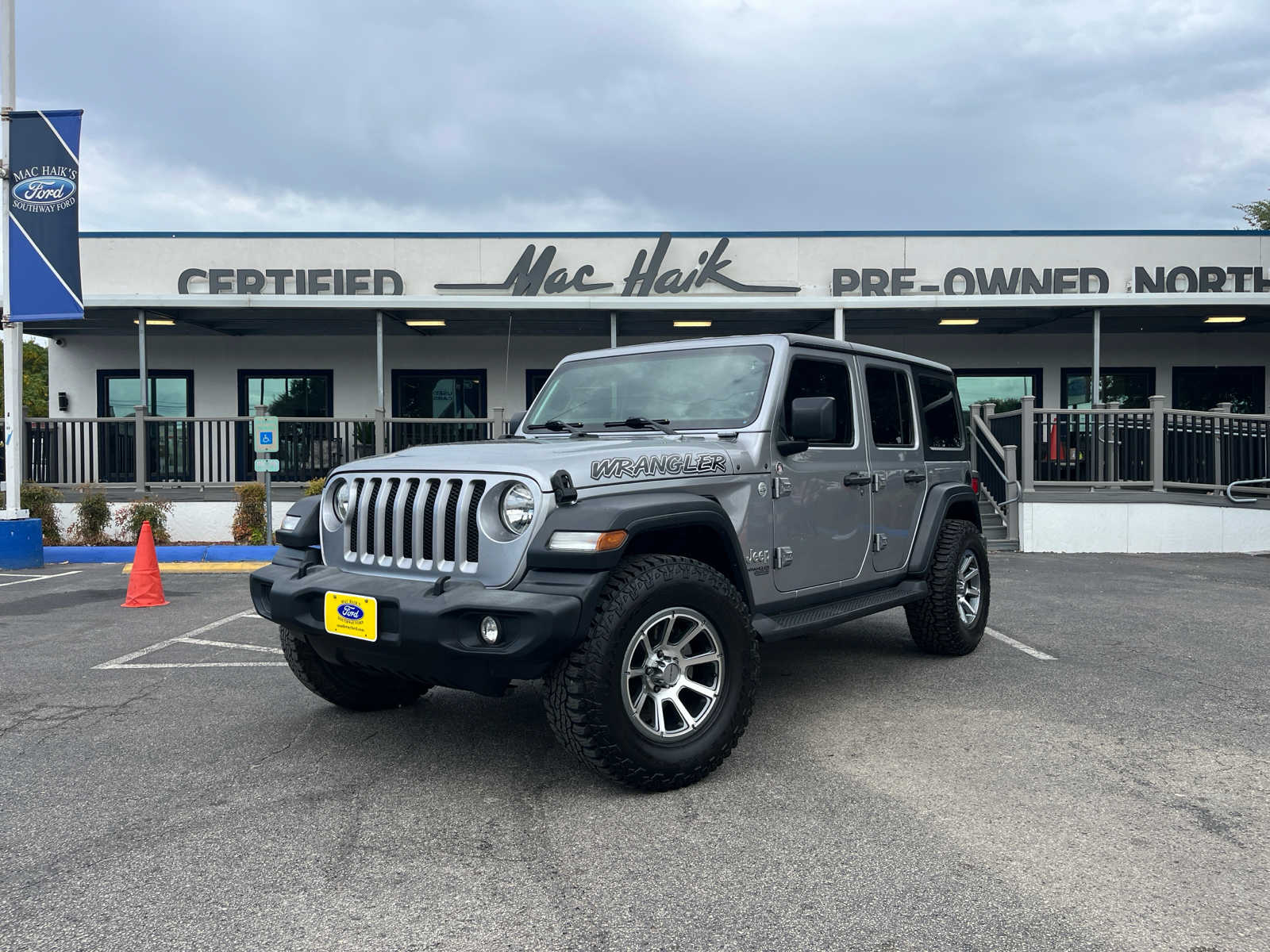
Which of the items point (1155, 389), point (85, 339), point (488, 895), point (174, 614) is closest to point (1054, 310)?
point (1155, 389)

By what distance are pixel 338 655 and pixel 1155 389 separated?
17861 mm

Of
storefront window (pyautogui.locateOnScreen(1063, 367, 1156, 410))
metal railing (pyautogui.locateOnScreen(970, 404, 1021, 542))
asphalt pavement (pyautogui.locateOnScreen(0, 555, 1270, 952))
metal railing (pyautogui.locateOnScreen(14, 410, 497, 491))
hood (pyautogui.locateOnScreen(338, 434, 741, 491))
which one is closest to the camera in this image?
asphalt pavement (pyautogui.locateOnScreen(0, 555, 1270, 952))

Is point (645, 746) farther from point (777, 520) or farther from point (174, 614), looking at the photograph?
point (174, 614)

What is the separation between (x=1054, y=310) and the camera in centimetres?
1505

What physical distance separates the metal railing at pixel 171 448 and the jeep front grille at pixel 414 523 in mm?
8888

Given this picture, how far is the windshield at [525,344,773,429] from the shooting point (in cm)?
445

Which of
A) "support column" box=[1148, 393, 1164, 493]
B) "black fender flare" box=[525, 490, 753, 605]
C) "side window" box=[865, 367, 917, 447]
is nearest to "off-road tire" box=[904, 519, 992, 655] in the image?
"side window" box=[865, 367, 917, 447]

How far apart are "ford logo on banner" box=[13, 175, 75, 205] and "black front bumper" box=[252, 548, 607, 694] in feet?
32.0

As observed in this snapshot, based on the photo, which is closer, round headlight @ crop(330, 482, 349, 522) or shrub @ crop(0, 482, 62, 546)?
round headlight @ crop(330, 482, 349, 522)

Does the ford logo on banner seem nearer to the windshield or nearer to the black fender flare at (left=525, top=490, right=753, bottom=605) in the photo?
the windshield

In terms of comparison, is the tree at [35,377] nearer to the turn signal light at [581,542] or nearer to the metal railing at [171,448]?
the metal railing at [171,448]

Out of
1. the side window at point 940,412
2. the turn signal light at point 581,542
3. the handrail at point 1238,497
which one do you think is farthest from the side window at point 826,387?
the handrail at point 1238,497

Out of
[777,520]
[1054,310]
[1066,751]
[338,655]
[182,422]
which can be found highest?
[1054,310]

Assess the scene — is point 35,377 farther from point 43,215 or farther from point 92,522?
point 43,215
